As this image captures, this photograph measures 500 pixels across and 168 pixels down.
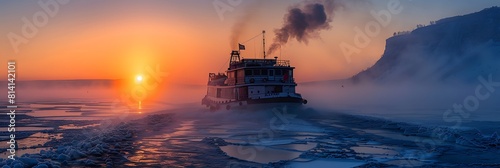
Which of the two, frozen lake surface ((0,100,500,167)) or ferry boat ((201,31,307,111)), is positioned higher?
ferry boat ((201,31,307,111))

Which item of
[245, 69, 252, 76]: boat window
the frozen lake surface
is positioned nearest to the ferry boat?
[245, 69, 252, 76]: boat window

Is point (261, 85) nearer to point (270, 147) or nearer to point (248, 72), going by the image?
point (248, 72)

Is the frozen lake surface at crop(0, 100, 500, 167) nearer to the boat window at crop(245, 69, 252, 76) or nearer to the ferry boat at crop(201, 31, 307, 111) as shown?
the ferry boat at crop(201, 31, 307, 111)

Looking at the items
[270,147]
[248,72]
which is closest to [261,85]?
[248,72]

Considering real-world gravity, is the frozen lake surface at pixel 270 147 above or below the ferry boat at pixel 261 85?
below

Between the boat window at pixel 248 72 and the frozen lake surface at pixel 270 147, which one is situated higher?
the boat window at pixel 248 72

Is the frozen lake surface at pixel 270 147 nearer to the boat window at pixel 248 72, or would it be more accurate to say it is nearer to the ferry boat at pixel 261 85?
the ferry boat at pixel 261 85

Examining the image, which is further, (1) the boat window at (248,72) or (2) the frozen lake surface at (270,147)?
(1) the boat window at (248,72)

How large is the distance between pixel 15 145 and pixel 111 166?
28.5 ft

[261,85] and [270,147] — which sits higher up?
[261,85]

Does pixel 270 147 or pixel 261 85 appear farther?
pixel 261 85

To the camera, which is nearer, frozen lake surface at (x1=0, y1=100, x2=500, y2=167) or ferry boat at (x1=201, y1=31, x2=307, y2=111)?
frozen lake surface at (x1=0, y1=100, x2=500, y2=167)

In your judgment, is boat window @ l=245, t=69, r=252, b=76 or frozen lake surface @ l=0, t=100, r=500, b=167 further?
boat window @ l=245, t=69, r=252, b=76

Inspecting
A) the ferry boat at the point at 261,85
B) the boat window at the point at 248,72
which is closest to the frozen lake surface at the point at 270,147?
the ferry boat at the point at 261,85
